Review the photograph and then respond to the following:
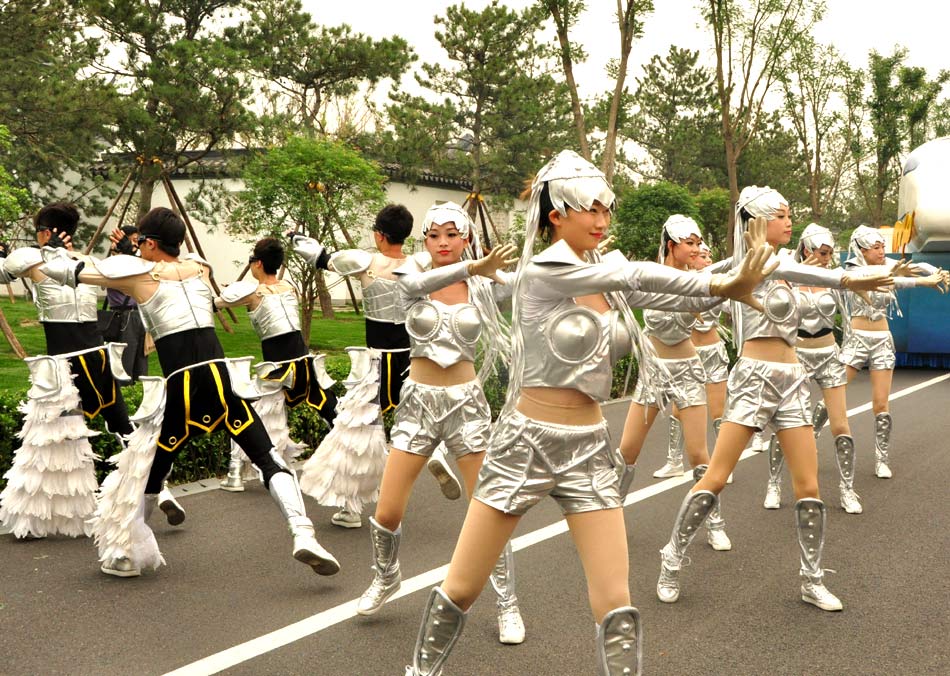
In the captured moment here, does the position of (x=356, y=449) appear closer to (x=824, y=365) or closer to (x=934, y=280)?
(x=824, y=365)

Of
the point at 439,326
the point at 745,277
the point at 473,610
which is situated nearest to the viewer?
the point at 745,277

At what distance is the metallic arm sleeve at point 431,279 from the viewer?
4445 mm

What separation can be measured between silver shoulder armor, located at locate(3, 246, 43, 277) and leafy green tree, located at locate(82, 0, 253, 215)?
1042 cm

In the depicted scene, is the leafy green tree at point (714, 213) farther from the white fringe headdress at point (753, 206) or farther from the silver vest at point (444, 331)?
the silver vest at point (444, 331)

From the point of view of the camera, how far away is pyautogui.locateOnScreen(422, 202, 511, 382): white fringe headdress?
4934 millimetres

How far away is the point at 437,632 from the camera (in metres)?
3.34

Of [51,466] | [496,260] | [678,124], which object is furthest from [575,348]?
[678,124]

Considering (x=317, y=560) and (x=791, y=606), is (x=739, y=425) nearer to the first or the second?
(x=791, y=606)

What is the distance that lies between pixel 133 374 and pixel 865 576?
319 inches

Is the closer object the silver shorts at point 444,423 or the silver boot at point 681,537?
the silver shorts at point 444,423

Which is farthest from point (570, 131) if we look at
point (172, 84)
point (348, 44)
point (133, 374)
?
point (133, 374)

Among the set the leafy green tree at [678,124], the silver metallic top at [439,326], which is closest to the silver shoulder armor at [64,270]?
the silver metallic top at [439,326]

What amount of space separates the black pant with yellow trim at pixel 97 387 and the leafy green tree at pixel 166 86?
997 cm

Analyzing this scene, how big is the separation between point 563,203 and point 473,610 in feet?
8.07
